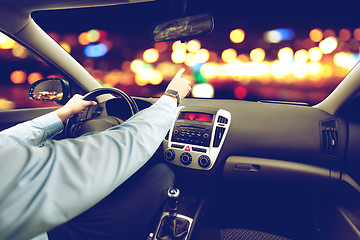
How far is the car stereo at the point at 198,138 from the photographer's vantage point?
224 centimetres

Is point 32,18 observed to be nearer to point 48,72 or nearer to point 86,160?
point 48,72

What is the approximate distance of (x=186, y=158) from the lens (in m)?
2.29

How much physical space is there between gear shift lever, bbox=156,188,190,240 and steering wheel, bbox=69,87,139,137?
0.86m

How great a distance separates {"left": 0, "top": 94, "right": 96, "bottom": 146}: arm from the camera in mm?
1508

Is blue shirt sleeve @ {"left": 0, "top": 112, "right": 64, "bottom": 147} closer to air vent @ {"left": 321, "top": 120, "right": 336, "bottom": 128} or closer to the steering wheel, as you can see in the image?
the steering wheel

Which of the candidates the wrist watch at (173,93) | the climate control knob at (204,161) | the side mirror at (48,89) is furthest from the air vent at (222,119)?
the side mirror at (48,89)

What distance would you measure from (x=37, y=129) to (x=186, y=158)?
51.9 inches

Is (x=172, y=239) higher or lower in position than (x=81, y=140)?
lower

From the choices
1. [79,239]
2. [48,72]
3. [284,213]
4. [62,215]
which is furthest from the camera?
[48,72]

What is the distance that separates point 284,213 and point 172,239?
1.19m

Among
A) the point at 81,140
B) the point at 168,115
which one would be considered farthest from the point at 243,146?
the point at 81,140

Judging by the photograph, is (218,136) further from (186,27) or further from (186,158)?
(186,27)

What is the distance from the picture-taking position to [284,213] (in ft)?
7.67

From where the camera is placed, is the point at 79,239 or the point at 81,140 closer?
the point at 81,140
